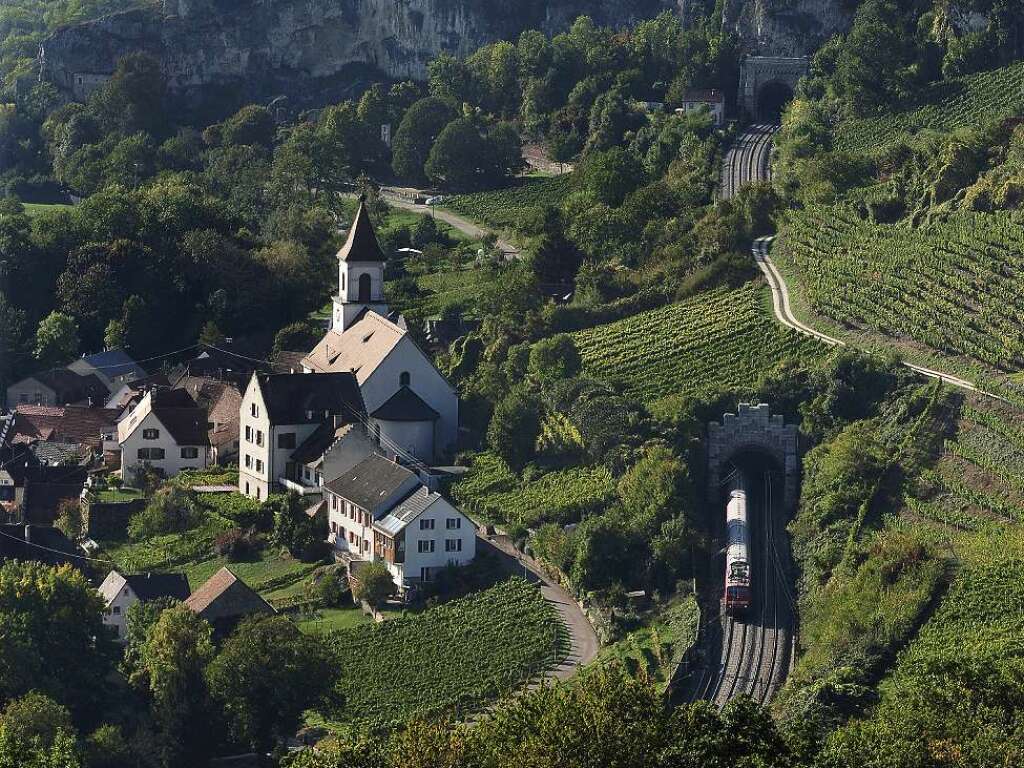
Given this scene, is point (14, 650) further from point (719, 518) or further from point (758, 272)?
point (758, 272)

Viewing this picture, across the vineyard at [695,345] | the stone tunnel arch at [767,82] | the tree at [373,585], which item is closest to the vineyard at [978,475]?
the vineyard at [695,345]

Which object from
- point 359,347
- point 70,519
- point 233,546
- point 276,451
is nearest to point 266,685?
point 233,546

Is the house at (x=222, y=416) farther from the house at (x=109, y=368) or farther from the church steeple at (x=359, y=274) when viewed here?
the house at (x=109, y=368)

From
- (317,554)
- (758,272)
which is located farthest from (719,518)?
(758,272)

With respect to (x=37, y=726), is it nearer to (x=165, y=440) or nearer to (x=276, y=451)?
(x=276, y=451)

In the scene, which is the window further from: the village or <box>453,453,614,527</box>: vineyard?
<box>453,453,614,527</box>: vineyard
